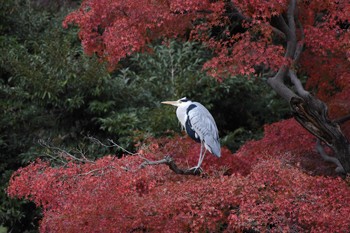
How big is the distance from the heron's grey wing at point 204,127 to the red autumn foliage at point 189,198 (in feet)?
0.71

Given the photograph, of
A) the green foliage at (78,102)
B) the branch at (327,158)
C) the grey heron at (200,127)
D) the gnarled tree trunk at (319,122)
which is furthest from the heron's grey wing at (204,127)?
the green foliage at (78,102)

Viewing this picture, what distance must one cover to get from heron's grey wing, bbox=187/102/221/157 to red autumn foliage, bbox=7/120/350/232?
0.71ft

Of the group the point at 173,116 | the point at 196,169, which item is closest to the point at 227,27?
the point at 196,169

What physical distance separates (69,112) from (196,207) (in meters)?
5.07

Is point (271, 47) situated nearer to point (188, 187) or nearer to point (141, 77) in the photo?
point (188, 187)

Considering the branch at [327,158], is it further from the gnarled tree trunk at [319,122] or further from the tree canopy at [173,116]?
the gnarled tree trunk at [319,122]

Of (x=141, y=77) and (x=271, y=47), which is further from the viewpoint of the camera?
(x=141, y=77)

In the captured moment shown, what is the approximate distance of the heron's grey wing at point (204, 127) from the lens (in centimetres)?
691

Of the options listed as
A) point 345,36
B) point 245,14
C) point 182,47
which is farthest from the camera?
point 182,47

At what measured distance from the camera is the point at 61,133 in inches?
411

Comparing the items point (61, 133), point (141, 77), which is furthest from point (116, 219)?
point (141, 77)

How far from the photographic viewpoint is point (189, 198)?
5887 millimetres

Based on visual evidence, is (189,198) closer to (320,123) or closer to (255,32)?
(320,123)

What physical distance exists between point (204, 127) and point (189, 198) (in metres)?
1.28
